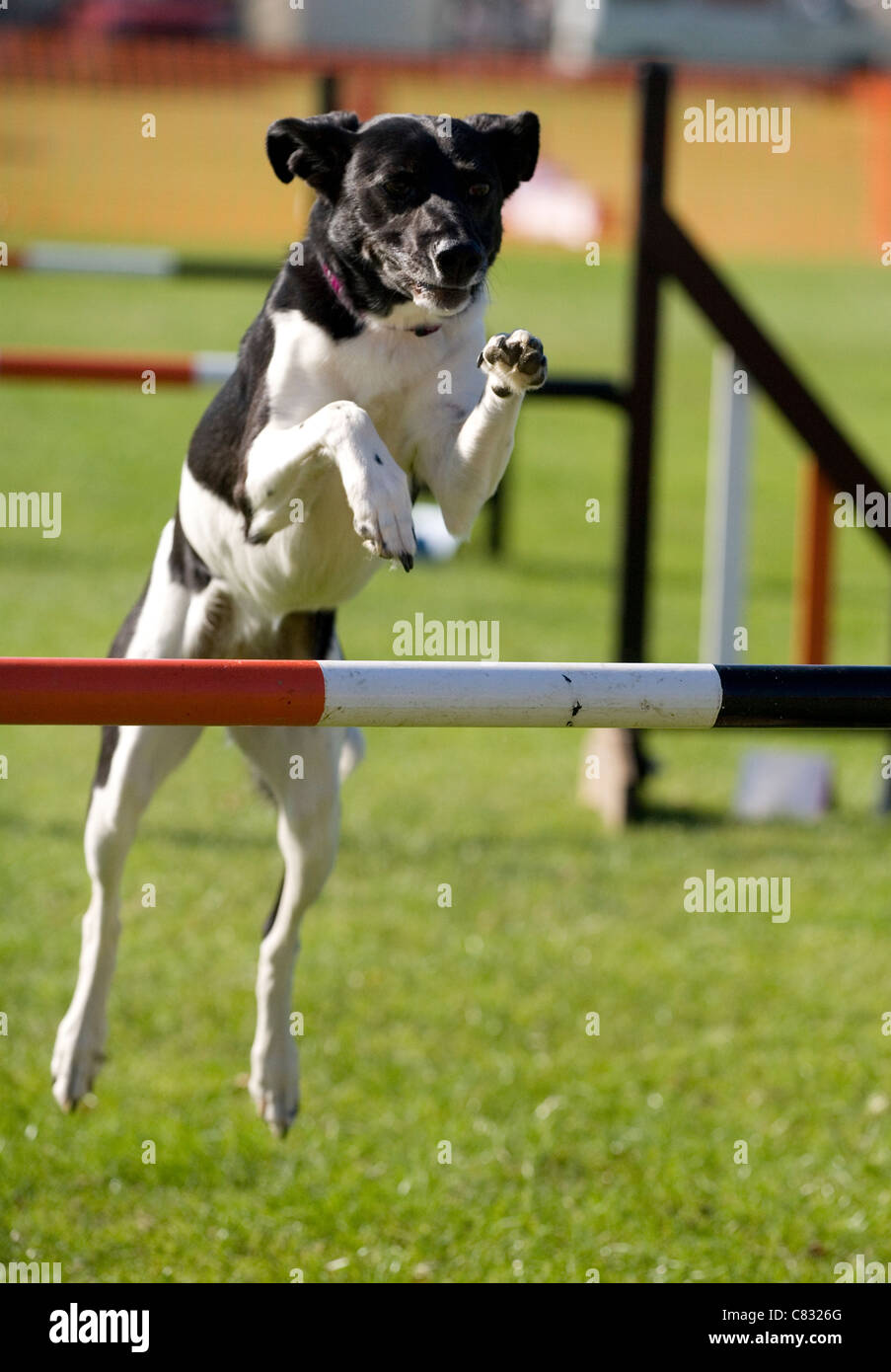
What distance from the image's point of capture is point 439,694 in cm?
245

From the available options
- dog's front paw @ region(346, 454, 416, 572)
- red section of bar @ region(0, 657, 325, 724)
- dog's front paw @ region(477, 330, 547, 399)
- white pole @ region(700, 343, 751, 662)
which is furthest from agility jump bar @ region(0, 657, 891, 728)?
white pole @ region(700, 343, 751, 662)

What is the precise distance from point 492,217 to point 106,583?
599 centimetres

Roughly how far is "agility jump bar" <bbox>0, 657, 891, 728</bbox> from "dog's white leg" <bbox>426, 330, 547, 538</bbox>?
1.87 feet

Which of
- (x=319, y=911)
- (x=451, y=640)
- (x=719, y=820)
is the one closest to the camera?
(x=319, y=911)

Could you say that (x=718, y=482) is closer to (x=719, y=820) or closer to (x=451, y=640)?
(x=719, y=820)

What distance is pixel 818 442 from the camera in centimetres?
588

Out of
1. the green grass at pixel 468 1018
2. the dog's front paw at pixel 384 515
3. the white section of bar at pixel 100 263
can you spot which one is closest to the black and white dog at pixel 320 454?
the dog's front paw at pixel 384 515

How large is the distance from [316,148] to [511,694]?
4.05 feet

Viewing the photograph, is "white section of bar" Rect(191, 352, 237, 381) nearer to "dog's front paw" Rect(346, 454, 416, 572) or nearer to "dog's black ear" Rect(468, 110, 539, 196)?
"dog's black ear" Rect(468, 110, 539, 196)

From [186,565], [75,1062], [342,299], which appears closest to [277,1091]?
[75,1062]

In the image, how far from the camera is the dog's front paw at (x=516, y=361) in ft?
9.16

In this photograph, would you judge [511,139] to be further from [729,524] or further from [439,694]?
[729,524]

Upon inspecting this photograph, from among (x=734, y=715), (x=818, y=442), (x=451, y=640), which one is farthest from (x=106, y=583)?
(x=734, y=715)
